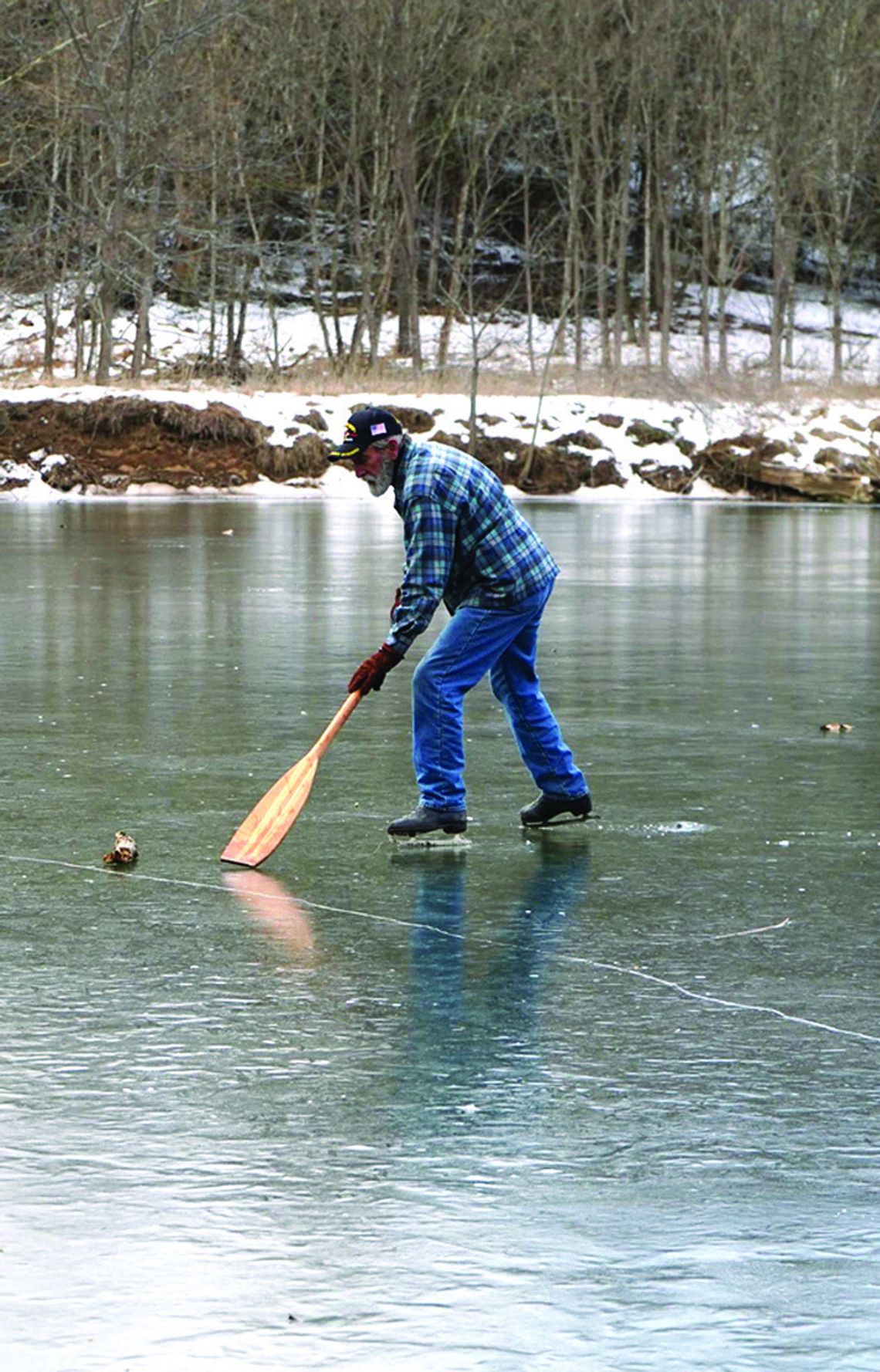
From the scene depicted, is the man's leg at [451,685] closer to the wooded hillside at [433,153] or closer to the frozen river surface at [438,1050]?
the frozen river surface at [438,1050]

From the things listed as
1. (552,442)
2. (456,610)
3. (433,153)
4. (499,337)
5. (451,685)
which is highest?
(433,153)

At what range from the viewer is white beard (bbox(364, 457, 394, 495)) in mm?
7945

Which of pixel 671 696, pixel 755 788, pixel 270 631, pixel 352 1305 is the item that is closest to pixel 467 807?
pixel 755 788

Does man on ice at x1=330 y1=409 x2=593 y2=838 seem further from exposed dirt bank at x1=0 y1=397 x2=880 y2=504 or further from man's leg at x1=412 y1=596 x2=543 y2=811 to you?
exposed dirt bank at x1=0 y1=397 x2=880 y2=504

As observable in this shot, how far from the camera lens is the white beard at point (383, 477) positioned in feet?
26.1

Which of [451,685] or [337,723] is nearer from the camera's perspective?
Result: [337,723]

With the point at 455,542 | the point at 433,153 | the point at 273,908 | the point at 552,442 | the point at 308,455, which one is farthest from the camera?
the point at 433,153

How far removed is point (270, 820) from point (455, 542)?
3.86ft

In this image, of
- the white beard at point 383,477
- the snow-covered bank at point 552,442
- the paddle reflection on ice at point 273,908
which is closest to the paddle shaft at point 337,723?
the paddle reflection on ice at point 273,908

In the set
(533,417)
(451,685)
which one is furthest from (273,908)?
(533,417)

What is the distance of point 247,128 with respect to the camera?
7456cm

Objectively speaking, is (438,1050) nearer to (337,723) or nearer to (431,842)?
(337,723)

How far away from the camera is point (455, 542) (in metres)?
8.25

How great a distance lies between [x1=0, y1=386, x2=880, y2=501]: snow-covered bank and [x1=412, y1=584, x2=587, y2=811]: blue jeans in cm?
3382
